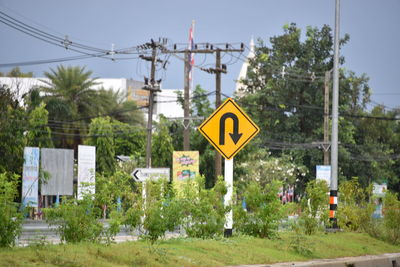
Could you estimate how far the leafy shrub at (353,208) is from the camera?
76.5 feet

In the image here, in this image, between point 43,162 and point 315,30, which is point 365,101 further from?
point 43,162

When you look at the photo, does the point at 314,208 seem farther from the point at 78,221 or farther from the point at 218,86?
the point at 218,86

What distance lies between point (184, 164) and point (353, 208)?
19025mm

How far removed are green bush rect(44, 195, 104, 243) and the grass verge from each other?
474 mm

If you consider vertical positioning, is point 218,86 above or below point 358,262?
above

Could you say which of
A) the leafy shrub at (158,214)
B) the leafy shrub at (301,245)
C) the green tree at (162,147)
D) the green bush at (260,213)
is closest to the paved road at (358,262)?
the leafy shrub at (301,245)

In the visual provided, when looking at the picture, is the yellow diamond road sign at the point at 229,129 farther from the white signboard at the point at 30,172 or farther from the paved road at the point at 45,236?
the white signboard at the point at 30,172

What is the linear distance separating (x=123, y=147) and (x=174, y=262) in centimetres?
5640

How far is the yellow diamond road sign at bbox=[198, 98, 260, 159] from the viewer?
17141 mm

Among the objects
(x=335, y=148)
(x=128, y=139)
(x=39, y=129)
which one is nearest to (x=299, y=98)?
(x=128, y=139)

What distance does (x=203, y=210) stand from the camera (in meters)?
16.6

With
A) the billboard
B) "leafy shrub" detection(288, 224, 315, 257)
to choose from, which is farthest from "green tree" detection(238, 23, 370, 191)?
"leafy shrub" detection(288, 224, 315, 257)

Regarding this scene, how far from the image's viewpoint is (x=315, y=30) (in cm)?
6825

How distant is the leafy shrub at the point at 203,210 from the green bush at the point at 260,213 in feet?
2.51
